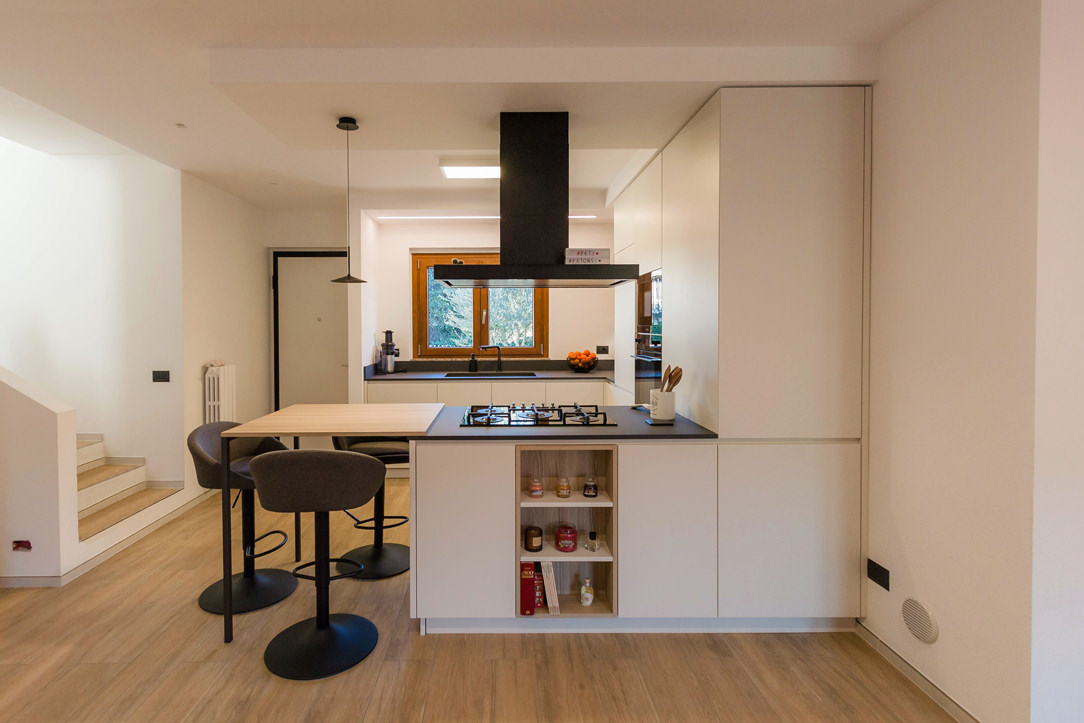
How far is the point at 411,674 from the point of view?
7.52ft

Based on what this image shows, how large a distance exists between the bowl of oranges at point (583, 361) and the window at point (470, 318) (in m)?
0.41

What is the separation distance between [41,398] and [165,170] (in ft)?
6.78

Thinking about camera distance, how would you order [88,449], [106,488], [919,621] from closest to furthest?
1. [919,621]
2. [106,488]
3. [88,449]

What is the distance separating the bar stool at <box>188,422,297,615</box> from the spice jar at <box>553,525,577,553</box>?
1.41 metres

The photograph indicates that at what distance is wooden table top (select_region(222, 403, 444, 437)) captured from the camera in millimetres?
2506

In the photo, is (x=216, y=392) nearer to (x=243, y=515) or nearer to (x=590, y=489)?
(x=243, y=515)

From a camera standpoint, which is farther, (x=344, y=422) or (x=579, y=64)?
(x=344, y=422)

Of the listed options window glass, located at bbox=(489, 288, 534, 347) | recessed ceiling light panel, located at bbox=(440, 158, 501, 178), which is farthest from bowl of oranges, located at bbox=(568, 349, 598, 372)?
recessed ceiling light panel, located at bbox=(440, 158, 501, 178)

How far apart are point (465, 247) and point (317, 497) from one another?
12.4ft

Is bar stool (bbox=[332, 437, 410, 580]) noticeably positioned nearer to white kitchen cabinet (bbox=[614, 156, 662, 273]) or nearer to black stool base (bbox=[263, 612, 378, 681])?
black stool base (bbox=[263, 612, 378, 681])

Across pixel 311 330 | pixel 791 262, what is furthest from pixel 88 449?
pixel 791 262

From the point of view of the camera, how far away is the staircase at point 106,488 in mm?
3686

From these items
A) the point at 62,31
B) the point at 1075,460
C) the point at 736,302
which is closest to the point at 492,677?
the point at 736,302

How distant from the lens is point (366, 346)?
5160mm
